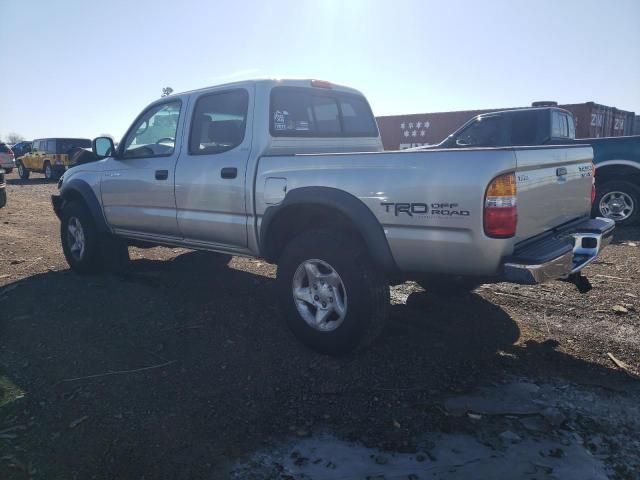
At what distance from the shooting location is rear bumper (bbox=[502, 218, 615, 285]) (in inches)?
110

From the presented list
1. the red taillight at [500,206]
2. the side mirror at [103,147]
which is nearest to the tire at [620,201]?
the red taillight at [500,206]

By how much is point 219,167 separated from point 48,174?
20.5m

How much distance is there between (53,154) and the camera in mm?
20703

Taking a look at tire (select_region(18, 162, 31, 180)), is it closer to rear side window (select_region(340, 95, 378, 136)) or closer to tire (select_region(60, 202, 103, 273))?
tire (select_region(60, 202, 103, 273))

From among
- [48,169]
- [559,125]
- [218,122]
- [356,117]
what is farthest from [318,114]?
[48,169]

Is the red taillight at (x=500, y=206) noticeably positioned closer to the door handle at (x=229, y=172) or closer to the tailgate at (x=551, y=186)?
the tailgate at (x=551, y=186)

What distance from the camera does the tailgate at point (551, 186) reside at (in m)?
2.91

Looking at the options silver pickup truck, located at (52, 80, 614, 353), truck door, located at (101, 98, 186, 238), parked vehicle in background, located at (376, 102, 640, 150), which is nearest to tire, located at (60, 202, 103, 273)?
truck door, located at (101, 98, 186, 238)

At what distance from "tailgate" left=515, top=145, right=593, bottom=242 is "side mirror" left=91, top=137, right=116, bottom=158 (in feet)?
14.0

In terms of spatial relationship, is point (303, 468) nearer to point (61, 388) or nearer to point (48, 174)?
point (61, 388)

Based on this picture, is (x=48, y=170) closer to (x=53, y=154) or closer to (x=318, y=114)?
(x=53, y=154)

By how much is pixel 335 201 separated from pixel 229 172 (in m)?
1.14

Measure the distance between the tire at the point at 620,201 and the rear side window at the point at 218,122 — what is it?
21.3 ft

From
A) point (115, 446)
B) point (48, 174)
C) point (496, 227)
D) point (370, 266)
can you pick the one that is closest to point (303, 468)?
point (115, 446)
